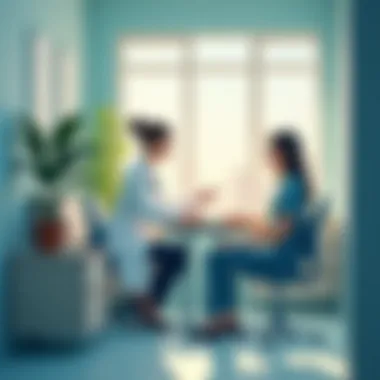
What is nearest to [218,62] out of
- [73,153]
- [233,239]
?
[233,239]

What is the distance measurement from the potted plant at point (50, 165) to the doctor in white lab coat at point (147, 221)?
A: 0.46 meters

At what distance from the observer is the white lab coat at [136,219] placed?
6.77 m

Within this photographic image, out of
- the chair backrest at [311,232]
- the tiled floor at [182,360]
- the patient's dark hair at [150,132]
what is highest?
the patient's dark hair at [150,132]

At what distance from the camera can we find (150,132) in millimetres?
6801

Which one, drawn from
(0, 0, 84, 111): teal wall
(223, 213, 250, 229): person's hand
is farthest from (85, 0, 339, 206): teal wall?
(223, 213, 250, 229): person's hand

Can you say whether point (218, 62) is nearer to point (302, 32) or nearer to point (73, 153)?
point (302, 32)

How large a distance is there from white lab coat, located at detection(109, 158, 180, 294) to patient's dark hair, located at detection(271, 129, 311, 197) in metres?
0.94

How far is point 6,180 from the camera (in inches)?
239

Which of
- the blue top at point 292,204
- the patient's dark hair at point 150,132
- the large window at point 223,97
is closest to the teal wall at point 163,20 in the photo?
the large window at point 223,97

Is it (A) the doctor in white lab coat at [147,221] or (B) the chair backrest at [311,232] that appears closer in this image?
(B) the chair backrest at [311,232]

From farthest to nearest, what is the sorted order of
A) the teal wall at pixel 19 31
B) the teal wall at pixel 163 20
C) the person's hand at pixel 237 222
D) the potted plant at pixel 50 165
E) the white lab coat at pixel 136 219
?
the teal wall at pixel 163 20 → the white lab coat at pixel 136 219 → the person's hand at pixel 237 222 → the potted plant at pixel 50 165 → the teal wall at pixel 19 31

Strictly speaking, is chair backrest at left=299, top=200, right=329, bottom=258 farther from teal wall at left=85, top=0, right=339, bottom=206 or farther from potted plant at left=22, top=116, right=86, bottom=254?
teal wall at left=85, top=0, right=339, bottom=206

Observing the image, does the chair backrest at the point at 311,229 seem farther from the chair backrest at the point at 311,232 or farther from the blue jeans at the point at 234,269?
the blue jeans at the point at 234,269

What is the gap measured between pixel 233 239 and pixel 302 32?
223 cm
